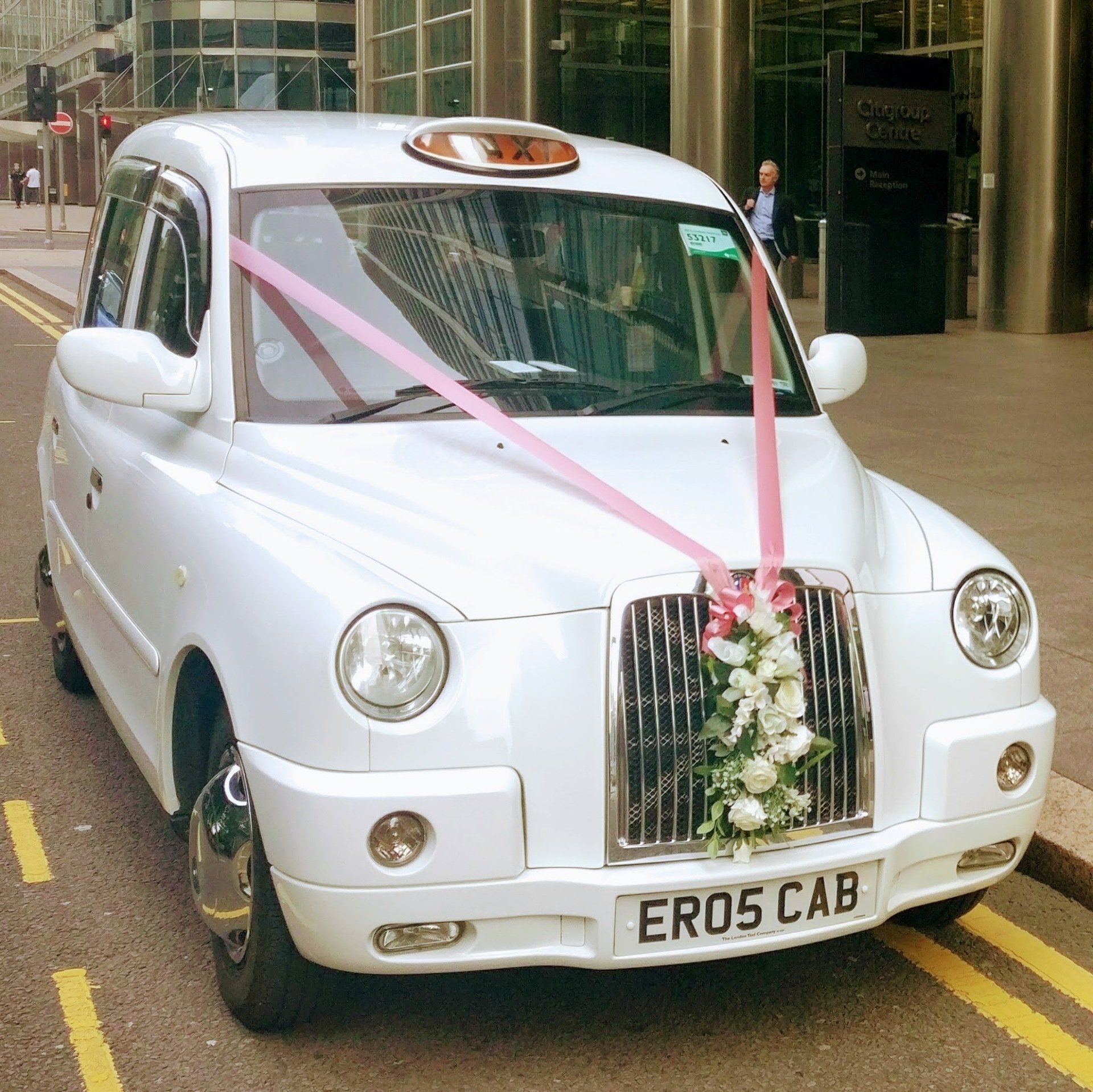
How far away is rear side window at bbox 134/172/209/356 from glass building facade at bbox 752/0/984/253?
77.4 ft

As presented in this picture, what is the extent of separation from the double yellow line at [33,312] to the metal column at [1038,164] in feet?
33.1

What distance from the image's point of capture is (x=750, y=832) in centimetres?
328

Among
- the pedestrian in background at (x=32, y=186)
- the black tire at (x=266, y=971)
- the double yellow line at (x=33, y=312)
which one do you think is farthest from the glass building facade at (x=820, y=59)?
the pedestrian in background at (x=32, y=186)

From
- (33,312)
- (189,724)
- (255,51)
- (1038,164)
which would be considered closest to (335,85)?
(255,51)

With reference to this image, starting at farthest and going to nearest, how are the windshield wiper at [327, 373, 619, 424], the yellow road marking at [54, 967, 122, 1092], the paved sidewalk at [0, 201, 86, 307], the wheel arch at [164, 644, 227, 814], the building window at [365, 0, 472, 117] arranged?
the building window at [365, 0, 472, 117], the paved sidewalk at [0, 201, 86, 307], the windshield wiper at [327, 373, 619, 424], the wheel arch at [164, 644, 227, 814], the yellow road marking at [54, 967, 122, 1092]

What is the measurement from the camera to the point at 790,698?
3.26m

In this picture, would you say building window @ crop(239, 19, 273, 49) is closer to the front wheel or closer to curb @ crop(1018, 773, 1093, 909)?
curb @ crop(1018, 773, 1093, 909)

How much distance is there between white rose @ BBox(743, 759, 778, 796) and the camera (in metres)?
3.23

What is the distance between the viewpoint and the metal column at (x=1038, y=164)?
18109mm

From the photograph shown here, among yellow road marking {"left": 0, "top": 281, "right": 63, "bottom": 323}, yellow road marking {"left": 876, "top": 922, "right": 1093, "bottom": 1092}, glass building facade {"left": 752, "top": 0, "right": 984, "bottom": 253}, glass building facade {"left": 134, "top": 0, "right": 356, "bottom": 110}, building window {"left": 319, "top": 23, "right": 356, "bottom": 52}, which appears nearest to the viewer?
yellow road marking {"left": 876, "top": 922, "right": 1093, "bottom": 1092}

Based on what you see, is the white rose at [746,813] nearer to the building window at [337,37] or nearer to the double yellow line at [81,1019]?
the double yellow line at [81,1019]

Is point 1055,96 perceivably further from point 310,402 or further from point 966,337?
point 310,402

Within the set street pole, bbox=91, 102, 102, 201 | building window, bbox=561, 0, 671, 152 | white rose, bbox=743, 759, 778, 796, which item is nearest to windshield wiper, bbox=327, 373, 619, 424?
white rose, bbox=743, 759, 778, 796

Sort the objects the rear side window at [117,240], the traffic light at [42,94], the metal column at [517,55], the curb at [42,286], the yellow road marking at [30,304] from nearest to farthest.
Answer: the rear side window at [117,240] < the yellow road marking at [30,304] < the curb at [42,286] < the metal column at [517,55] < the traffic light at [42,94]
